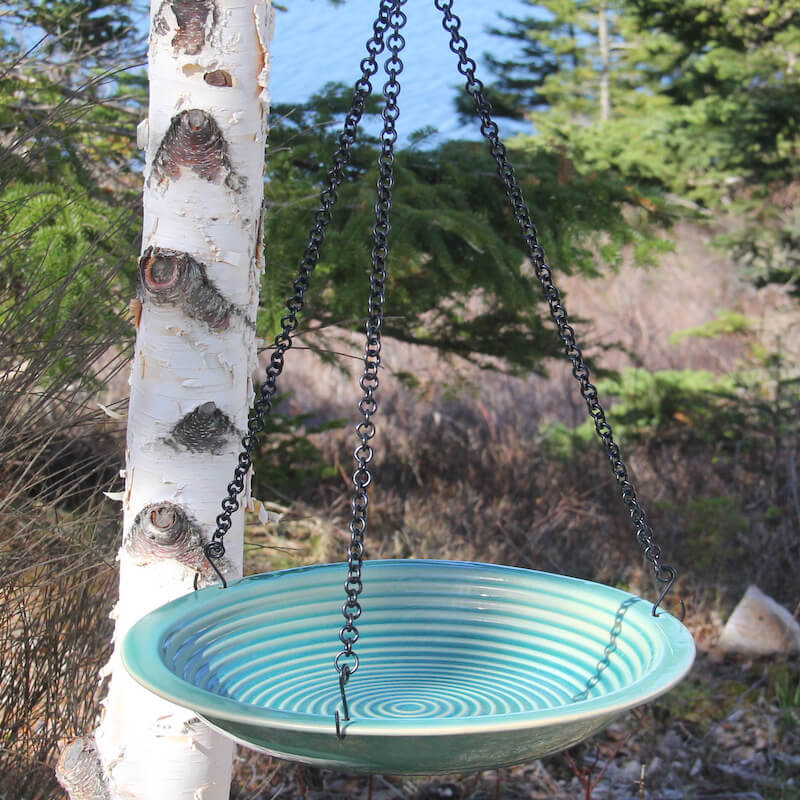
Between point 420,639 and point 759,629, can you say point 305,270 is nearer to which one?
point 420,639

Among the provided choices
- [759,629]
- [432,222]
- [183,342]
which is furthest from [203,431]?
[759,629]

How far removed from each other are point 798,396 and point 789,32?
10.3 feet

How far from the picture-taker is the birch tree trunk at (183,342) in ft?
5.39

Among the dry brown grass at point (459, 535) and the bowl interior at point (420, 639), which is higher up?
the bowl interior at point (420, 639)

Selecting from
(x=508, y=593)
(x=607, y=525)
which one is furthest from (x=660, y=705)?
(x=508, y=593)

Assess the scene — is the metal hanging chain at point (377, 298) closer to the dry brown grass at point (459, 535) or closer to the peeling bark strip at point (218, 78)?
the peeling bark strip at point (218, 78)

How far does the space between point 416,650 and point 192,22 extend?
4.00 feet

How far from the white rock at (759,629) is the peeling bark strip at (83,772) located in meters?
3.15

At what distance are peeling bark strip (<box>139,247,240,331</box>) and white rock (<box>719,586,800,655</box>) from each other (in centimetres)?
325

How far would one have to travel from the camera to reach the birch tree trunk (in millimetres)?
1644

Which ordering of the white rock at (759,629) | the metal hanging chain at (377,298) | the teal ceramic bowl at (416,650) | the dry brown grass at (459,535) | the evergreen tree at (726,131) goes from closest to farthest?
the teal ceramic bowl at (416,650) < the metal hanging chain at (377,298) < the dry brown grass at (459,535) < the white rock at (759,629) < the evergreen tree at (726,131)

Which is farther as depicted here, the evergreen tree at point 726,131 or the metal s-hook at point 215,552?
the evergreen tree at point 726,131

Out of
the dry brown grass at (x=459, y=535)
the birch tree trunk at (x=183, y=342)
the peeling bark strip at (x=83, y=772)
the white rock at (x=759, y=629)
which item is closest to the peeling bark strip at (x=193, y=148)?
the birch tree trunk at (x=183, y=342)

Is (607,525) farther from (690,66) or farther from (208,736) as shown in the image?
(690,66)
